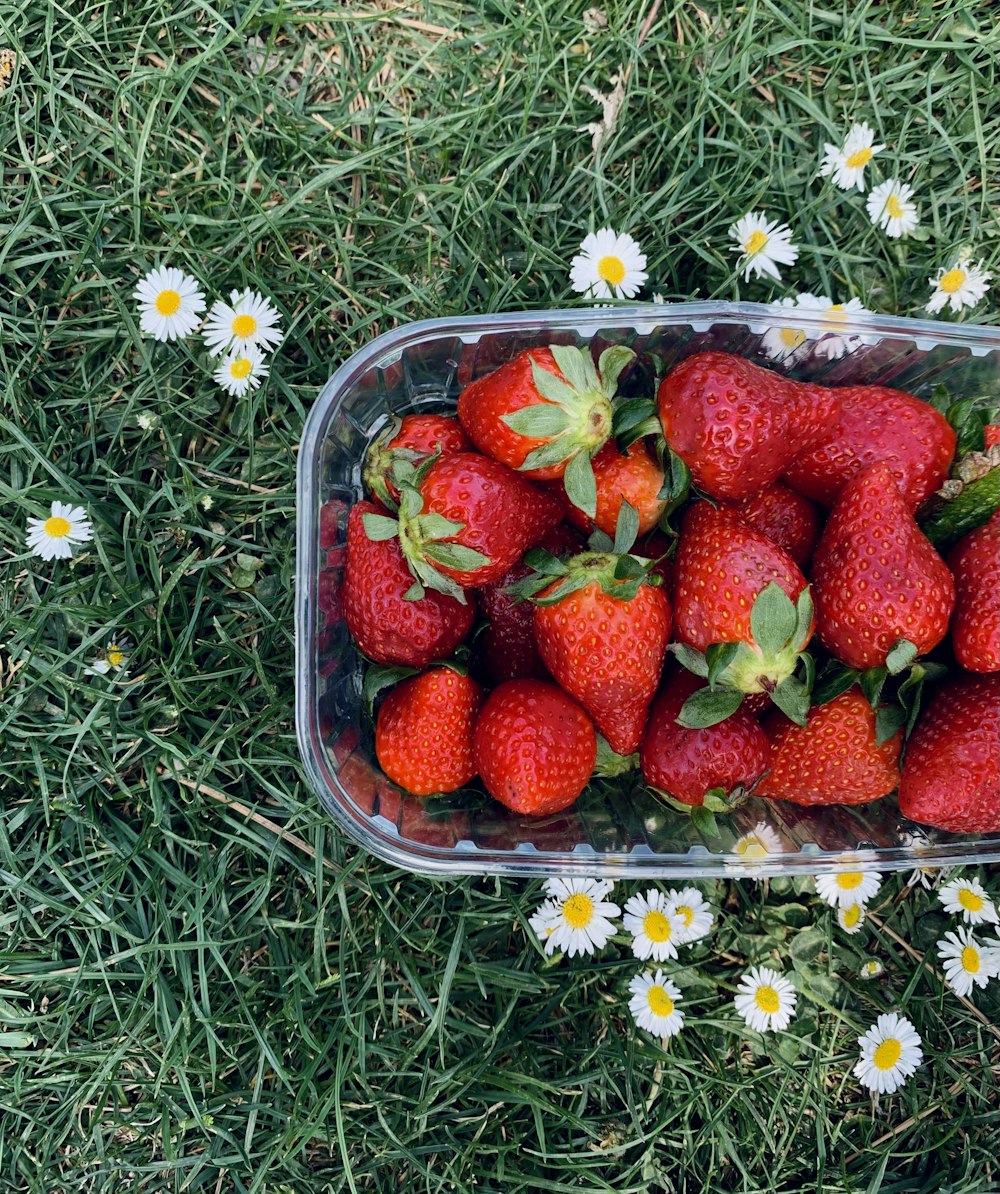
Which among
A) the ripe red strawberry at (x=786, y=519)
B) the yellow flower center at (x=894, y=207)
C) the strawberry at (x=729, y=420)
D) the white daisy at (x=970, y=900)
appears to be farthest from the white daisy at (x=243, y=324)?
the white daisy at (x=970, y=900)

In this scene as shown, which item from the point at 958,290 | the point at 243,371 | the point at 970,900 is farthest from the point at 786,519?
the point at 243,371

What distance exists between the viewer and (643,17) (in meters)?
1.52

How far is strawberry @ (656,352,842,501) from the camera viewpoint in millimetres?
1050

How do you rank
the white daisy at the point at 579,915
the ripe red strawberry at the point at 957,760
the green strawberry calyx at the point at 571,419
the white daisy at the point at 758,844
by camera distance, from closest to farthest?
the green strawberry calyx at the point at 571,419
the ripe red strawberry at the point at 957,760
the white daisy at the point at 758,844
the white daisy at the point at 579,915

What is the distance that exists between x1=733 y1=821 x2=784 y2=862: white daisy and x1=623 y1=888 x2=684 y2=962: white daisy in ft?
0.70

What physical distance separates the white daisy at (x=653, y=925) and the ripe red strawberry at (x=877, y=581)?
0.53 m

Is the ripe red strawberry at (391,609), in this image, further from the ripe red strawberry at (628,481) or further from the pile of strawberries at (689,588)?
the ripe red strawberry at (628,481)

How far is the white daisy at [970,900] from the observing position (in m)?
1.48

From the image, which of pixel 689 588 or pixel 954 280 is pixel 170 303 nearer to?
pixel 689 588

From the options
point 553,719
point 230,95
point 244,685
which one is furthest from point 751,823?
point 230,95

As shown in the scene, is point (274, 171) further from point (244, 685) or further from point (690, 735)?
point (690, 735)

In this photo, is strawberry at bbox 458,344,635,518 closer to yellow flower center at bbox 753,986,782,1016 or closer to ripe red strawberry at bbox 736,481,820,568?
ripe red strawberry at bbox 736,481,820,568

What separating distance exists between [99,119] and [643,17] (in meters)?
0.93

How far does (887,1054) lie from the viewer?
148 cm
